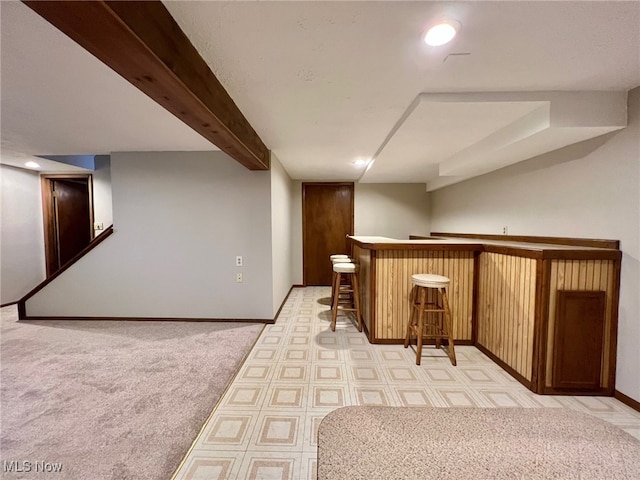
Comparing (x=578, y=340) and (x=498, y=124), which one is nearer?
(x=578, y=340)

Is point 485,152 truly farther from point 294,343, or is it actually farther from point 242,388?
point 242,388

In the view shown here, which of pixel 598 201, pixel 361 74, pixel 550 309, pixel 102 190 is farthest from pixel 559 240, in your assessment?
pixel 102 190

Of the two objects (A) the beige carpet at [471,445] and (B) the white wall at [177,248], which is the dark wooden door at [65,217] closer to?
(B) the white wall at [177,248]

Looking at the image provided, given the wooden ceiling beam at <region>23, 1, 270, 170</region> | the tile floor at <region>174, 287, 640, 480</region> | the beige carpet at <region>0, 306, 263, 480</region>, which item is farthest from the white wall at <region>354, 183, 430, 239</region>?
the wooden ceiling beam at <region>23, 1, 270, 170</region>

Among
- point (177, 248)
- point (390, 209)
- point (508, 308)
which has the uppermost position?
point (390, 209)

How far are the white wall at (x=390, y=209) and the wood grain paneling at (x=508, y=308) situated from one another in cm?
273

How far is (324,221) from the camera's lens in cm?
526

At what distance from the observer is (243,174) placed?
3264 millimetres

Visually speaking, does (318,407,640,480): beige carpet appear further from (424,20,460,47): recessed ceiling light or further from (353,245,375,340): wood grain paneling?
(424,20,460,47): recessed ceiling light

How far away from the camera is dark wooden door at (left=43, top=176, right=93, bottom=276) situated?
172 inches

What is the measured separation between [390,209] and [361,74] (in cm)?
392

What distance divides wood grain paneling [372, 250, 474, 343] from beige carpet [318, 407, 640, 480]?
100cm

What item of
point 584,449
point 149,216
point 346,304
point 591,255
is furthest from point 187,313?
point 591,255

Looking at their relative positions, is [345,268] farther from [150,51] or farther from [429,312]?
[150,51]
